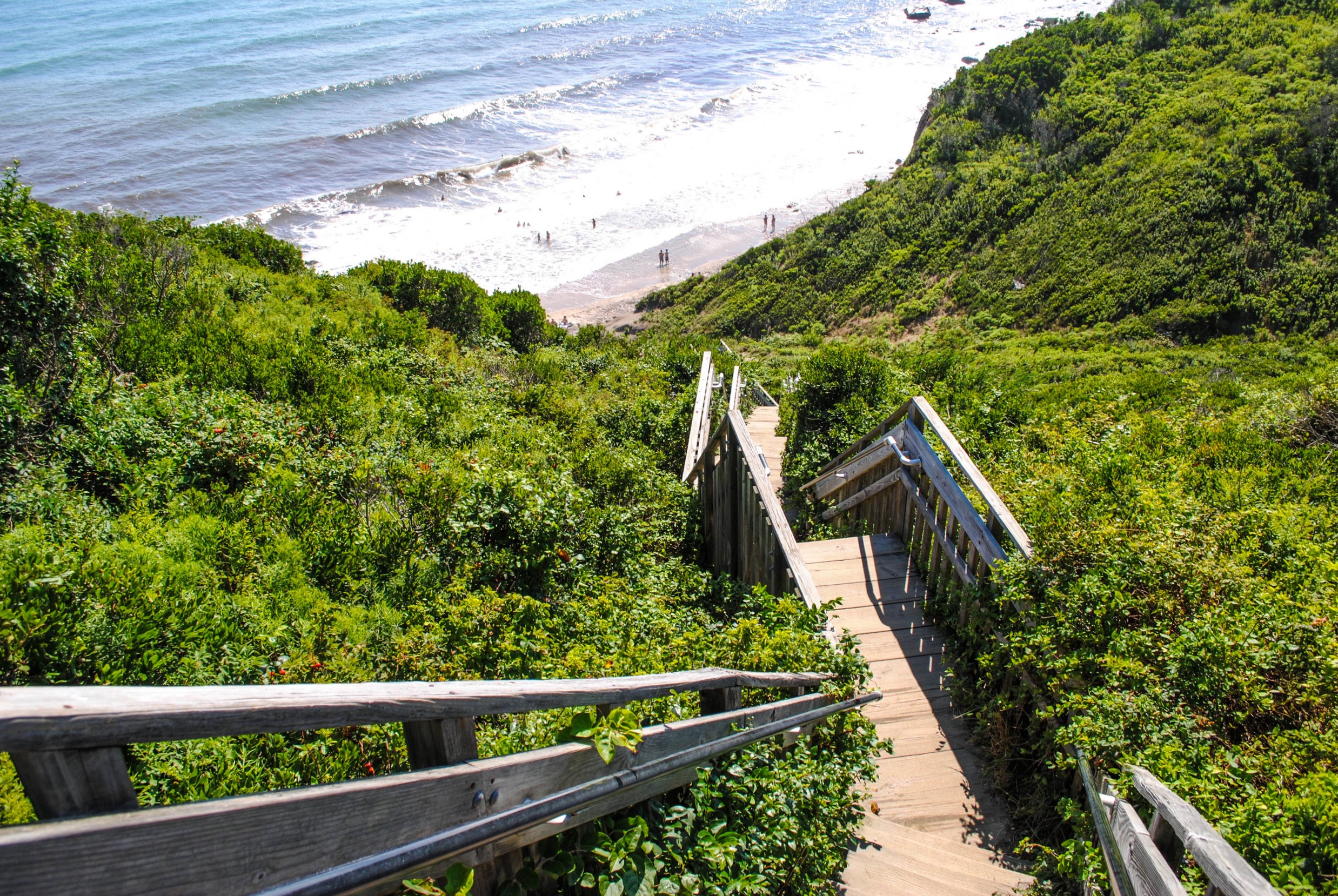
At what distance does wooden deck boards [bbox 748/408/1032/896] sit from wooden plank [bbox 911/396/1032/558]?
1.07m

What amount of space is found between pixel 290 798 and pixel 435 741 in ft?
1.34

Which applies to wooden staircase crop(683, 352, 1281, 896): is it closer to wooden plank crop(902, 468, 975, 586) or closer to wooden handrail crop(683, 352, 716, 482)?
wooden plank crop(902, 468, 975, 586)

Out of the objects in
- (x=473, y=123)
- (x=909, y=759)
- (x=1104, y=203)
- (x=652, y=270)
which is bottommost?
(x=909, y=759)

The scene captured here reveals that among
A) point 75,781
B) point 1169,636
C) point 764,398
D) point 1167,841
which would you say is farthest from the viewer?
point 764,398

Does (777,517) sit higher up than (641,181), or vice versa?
(641,181)

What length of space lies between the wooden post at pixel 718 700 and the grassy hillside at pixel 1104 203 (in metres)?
18.2

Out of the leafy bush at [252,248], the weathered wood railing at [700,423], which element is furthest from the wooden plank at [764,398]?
the leafy bush at [252,248]

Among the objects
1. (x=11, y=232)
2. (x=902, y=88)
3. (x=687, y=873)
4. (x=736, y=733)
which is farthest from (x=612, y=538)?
(x=902, y=88)

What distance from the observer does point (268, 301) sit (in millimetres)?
12484

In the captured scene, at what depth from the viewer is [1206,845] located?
87.7 inches

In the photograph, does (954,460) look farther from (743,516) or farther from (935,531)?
(743,516)

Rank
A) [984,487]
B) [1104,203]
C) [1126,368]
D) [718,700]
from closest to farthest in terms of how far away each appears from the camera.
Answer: [718,700], [984,487], [1126,368], [1104,203]

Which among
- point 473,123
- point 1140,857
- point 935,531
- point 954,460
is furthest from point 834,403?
point 473,123

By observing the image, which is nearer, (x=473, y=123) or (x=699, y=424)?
(x=699, y=424)
